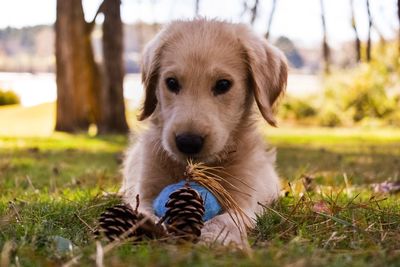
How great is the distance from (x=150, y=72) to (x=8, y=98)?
34.3 metres

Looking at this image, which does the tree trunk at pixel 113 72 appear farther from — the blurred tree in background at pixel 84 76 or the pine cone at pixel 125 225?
the pine cone at pixel 125 225

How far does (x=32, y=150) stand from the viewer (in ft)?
32.8

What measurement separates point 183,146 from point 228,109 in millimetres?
594

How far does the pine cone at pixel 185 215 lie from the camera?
2.78m

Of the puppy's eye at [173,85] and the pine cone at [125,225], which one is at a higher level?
the puppy's eye at [173,85]

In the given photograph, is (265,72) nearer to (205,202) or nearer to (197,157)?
(197,157)

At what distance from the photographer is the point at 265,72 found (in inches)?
168

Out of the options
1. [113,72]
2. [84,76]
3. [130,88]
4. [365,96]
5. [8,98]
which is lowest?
[8,98]

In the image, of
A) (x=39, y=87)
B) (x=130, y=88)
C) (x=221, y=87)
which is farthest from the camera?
(x=39, y=87)

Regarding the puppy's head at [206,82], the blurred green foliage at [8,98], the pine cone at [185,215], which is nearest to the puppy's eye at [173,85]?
the puppy's head at [206,82]

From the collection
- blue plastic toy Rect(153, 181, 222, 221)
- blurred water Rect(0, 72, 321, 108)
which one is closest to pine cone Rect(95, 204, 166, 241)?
blue plastic toy Rect(153, 181, 222, 221)

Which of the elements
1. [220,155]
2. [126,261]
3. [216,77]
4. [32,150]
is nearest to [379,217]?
[220,155]

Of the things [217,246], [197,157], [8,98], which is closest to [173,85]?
[197,157]

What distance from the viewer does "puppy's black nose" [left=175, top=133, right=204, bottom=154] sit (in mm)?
3457
